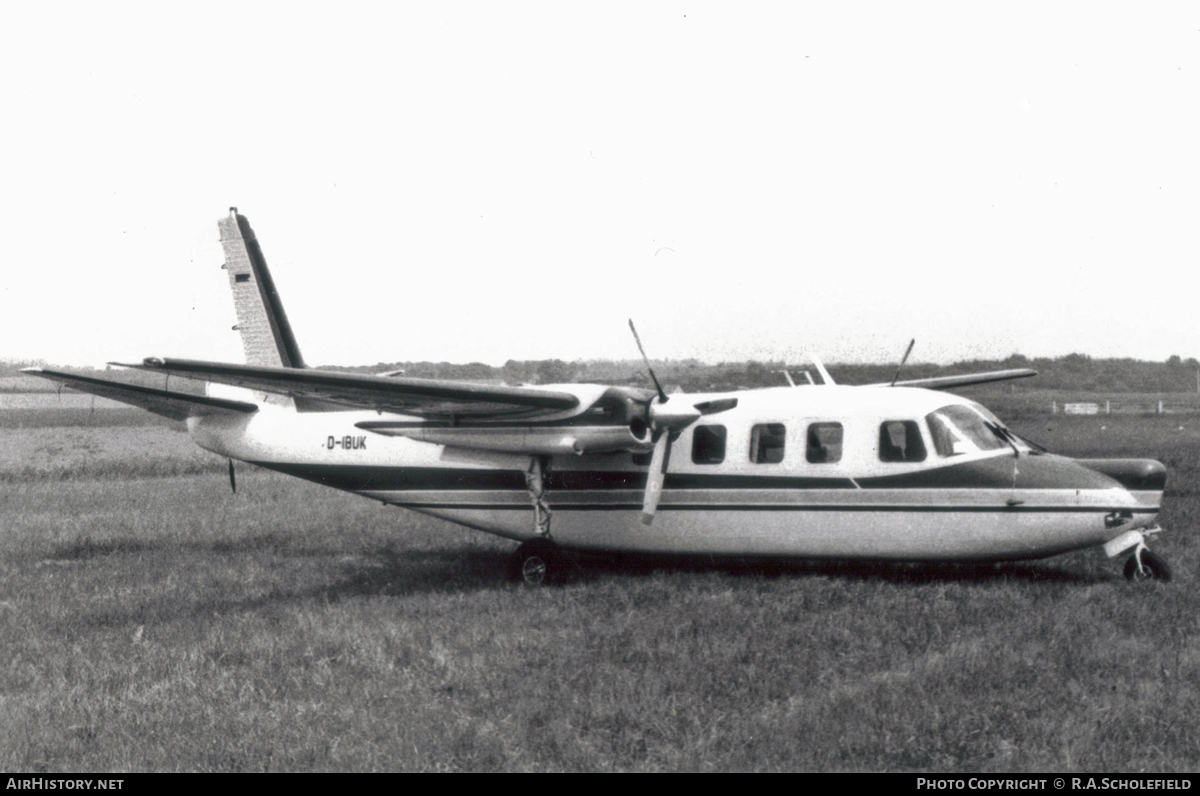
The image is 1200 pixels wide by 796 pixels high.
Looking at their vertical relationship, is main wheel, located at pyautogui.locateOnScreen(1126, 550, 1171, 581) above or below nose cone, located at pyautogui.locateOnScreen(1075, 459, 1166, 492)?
below

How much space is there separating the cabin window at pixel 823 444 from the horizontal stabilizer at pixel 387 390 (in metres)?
2.50

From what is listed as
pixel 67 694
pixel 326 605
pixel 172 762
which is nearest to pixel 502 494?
pixel 326 605

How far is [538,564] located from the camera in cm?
1130

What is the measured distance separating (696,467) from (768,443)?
33.6 inches

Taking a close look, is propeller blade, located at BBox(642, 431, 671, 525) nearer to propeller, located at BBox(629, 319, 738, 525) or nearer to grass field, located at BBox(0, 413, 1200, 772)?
propeller, located at BBox(629, 319, 738, 525)

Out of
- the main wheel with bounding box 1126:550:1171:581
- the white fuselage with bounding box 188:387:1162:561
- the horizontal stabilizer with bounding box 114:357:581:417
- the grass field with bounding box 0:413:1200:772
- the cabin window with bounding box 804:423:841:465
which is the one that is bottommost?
the grass field with bounding box 0:413:1200:772

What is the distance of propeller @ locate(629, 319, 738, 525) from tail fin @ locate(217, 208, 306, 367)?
5.91 metres

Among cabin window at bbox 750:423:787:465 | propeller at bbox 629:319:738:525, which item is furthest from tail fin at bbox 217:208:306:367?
cabin window at bbox 750:423:787:465

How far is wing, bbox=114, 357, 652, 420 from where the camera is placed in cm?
918

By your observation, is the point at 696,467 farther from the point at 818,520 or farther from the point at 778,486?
the point at 818,520

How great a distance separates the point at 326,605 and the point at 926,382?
826cm

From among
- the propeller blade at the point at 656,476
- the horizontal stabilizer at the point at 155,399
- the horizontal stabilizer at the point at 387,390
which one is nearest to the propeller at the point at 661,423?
the propeller blade at the point at 656,476

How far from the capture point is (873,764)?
565cm

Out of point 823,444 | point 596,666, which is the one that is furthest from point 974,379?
point 596,666
